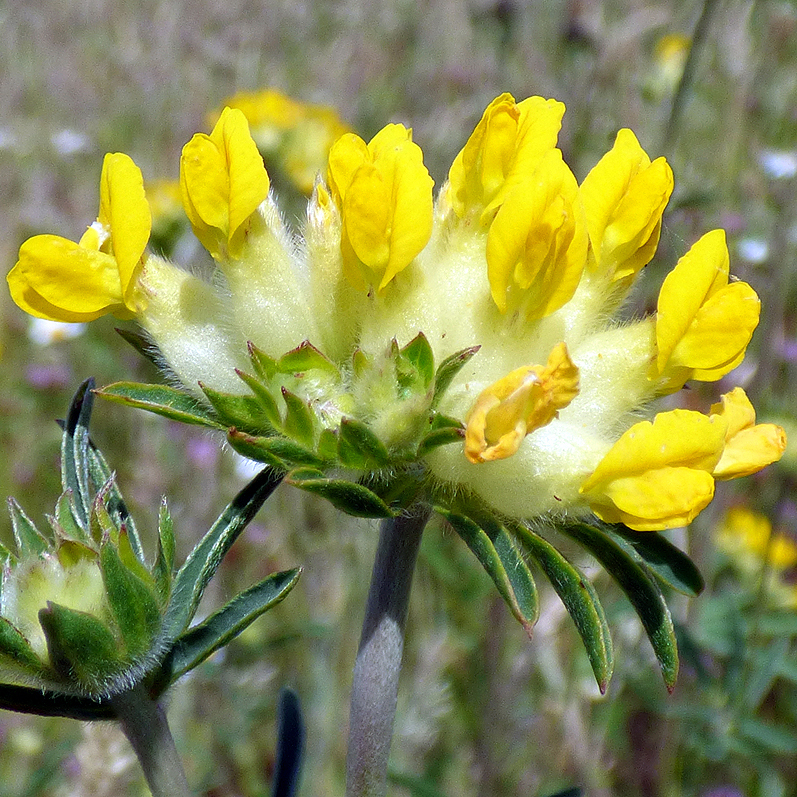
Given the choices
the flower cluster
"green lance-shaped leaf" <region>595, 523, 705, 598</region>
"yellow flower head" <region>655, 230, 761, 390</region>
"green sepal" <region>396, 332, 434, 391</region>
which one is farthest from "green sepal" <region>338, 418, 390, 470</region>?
"yellow flower head" <region>655, 230, 761, 390</region>

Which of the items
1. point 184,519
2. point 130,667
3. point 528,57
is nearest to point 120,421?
point 184,519

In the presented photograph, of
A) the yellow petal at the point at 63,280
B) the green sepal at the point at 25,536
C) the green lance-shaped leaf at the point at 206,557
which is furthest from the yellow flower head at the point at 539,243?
the green sepal at the point at 25,536

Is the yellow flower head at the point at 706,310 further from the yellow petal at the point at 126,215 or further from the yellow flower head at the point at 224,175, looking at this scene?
the yellow petal at the point at 126,215

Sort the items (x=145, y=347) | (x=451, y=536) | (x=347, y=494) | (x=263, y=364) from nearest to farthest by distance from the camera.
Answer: (x=347, y=494) → (x=263, y=364) → (x=145, y=347) → (x=451, y=536)

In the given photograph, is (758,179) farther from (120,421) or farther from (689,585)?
(689,585)

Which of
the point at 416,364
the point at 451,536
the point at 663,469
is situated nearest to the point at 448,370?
the point at 416,364

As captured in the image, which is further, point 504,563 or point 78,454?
point 78,454

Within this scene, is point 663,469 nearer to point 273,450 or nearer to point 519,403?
point 519,403
